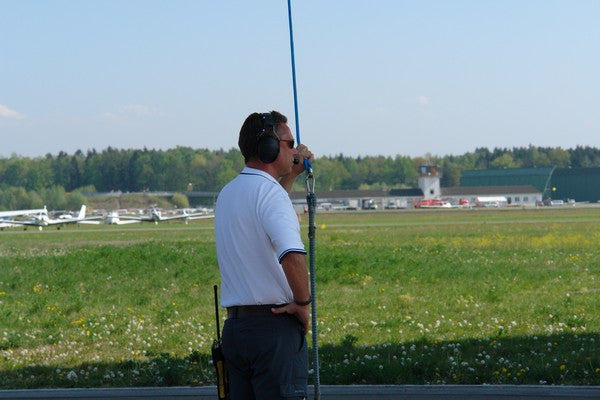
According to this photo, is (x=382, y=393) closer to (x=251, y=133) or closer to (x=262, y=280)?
(x=262, y=280)

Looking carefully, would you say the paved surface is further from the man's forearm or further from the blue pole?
the man's forearm

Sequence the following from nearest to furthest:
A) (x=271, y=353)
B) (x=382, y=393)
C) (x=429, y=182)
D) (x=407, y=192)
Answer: (x=271, y=353), (x=382, y=393), (x=429, y=182), (x=407, y=192)

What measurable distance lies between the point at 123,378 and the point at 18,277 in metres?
12.0

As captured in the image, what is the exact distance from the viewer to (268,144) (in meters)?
4.62

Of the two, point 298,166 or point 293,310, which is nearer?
point 293,310

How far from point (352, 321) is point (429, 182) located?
172 meters

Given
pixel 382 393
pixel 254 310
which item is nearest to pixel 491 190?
pixel 382 393

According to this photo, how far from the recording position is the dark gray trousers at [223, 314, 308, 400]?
4.47 metres

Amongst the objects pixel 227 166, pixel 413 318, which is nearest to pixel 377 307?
pixel 413 318

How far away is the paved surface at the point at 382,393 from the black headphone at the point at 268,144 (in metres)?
4.50

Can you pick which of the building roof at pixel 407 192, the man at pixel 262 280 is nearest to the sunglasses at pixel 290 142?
the man at pixel 262 280

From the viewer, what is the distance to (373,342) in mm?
11719

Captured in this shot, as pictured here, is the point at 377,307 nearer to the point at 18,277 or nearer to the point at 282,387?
the point at 18,277

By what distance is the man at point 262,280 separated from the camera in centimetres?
447
